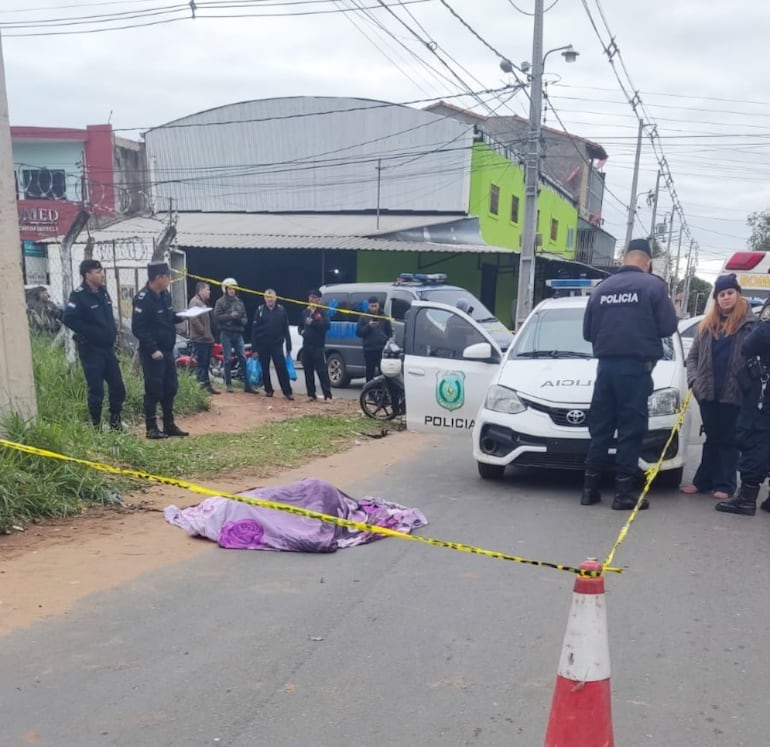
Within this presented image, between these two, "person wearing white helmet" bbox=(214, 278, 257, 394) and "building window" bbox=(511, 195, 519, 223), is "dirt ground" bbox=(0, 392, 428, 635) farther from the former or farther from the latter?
"building window" bbox=(511, 195, 519, 223)

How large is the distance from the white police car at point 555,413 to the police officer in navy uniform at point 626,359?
1.04 feet

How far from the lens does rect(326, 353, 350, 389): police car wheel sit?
15.1 metres

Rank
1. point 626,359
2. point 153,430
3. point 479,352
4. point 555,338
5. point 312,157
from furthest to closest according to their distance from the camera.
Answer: point 312,157
point 153,430
point 479,352
point 555,338
point 626,359

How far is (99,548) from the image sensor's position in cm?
531

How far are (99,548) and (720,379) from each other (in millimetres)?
4904

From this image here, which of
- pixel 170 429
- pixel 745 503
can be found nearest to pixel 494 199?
pixel 170 429

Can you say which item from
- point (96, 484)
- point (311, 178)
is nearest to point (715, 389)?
point (96, 484)

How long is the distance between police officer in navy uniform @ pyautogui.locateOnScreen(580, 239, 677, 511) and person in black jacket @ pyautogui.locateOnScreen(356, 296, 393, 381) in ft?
21.7

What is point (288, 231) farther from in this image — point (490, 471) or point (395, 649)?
→ point (395, 649)

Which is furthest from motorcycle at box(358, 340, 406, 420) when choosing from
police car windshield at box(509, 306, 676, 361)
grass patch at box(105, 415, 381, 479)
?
police car windshield at box(509, 306, 676, 361)

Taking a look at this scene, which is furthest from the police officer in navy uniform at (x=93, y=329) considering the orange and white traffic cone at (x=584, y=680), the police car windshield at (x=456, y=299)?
the police car windshield at (x=456, y=299)

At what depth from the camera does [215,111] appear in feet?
101

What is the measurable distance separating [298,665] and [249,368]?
34.2ft

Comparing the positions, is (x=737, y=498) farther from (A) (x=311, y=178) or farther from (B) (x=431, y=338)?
(A) (x=311, y=178)
